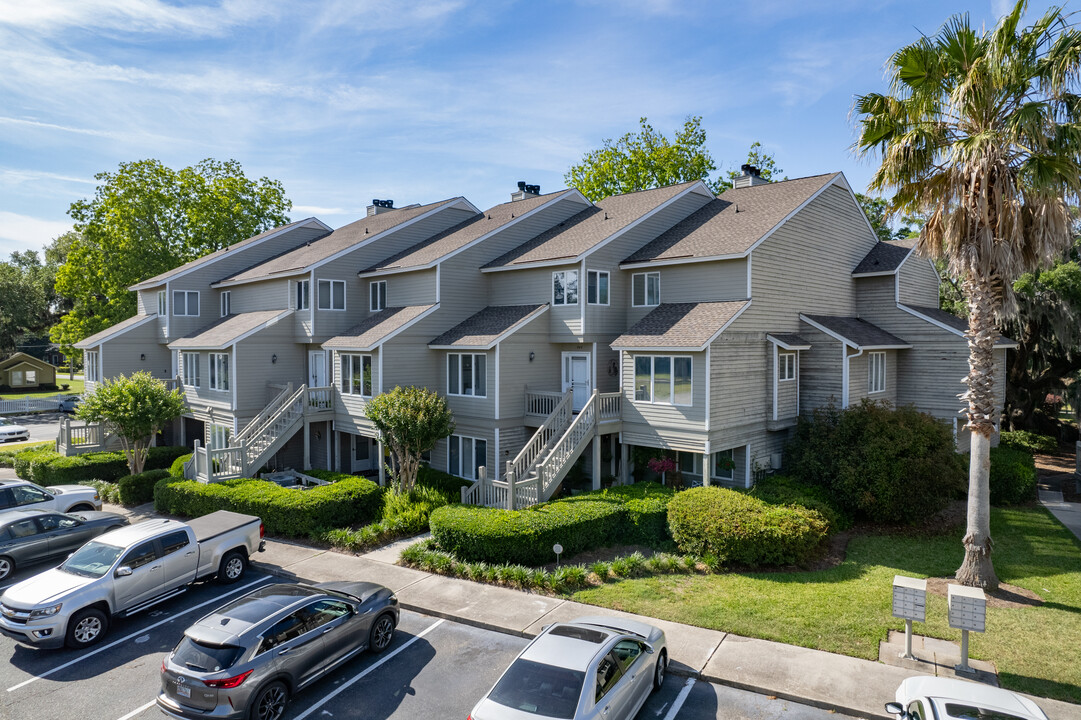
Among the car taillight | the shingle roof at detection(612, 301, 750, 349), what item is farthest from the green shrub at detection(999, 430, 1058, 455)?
the car taillight

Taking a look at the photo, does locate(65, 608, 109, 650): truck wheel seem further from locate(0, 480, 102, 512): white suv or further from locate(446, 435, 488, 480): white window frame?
locate(446, 435, 488, 480): white window frame

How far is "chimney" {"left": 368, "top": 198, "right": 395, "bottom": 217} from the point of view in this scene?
119 feet

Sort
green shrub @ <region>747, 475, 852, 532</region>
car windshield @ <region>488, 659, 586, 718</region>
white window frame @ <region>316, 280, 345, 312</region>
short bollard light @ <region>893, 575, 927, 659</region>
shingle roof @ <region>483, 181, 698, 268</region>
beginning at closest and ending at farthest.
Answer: car windshield @ <region>488, 659, 586, 718</region> → short bollard light @ <region>893, 575, 927, 659</region> → green shrub @ <region>747, 475, 852, 532</region> → shingle roof @ <region>483, 181, 698, 268</region> → white window frame @ <region>316, 280, 345, 312</region>

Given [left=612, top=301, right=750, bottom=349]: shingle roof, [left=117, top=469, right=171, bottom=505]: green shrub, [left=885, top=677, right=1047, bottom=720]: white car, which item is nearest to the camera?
[left=885, top=677, right=1047, bottom=720]: white car

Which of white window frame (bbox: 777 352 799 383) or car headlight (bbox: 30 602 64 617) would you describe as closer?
car headlight (bbox: 30 602 64 617)

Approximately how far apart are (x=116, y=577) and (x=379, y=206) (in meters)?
27.4

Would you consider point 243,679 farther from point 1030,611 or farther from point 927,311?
point 927,311

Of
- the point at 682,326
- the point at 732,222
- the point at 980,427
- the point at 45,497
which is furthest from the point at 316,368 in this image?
the point at 980,427

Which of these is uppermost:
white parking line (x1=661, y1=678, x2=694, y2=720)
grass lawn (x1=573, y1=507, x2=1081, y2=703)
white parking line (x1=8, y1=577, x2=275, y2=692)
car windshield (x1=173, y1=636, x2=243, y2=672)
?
car windshield (x1=173, y1=636, x2=243, y2=672)

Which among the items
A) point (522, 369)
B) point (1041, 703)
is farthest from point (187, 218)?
point (1041, 703)

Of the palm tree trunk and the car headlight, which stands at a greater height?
the palm tree trunk

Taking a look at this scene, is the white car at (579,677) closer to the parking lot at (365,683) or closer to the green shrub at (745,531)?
the parking lot at (365,683)

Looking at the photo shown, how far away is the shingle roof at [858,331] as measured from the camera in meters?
22.3

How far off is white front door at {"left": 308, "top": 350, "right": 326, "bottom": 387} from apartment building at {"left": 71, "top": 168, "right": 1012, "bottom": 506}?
5.0 inches
